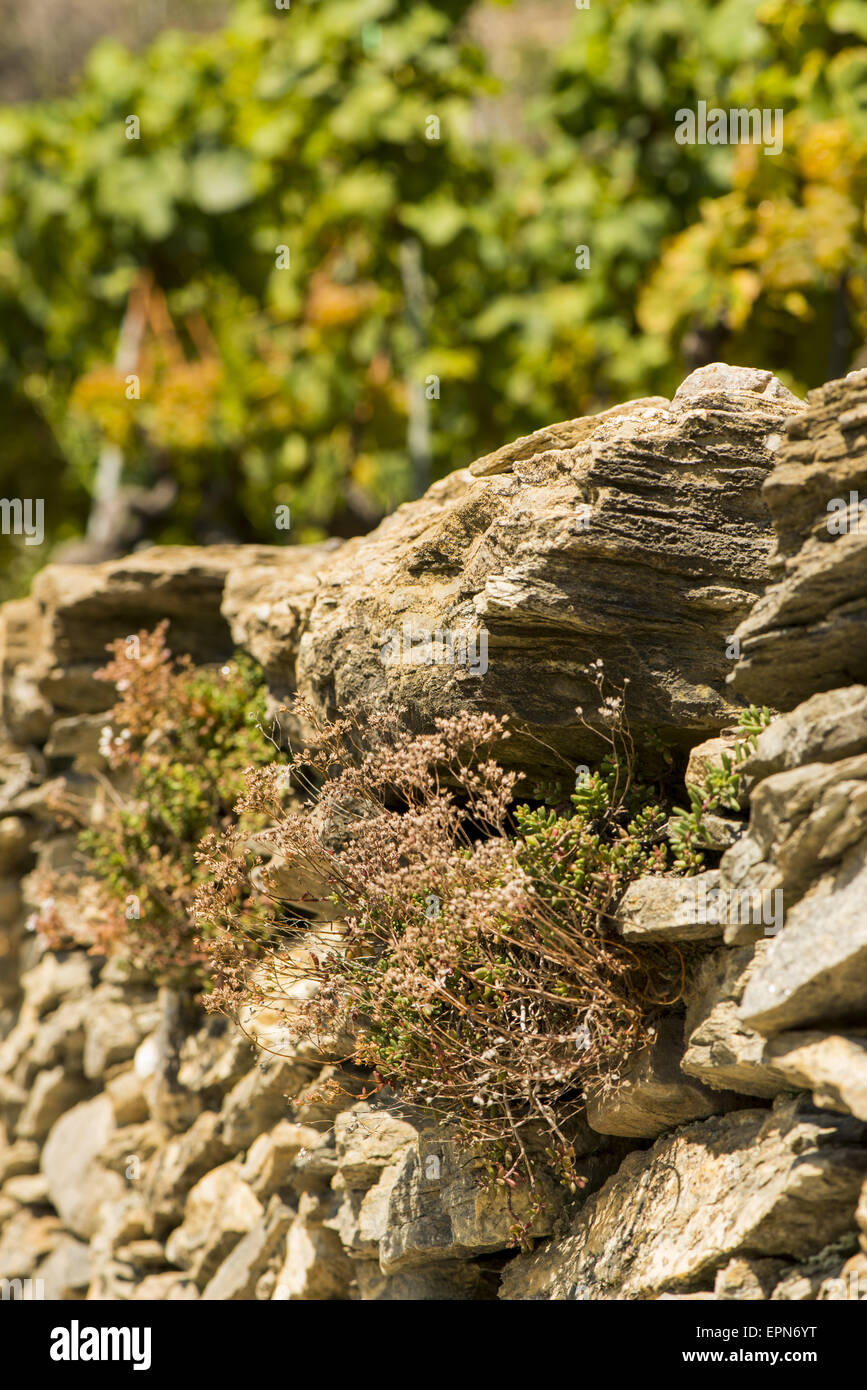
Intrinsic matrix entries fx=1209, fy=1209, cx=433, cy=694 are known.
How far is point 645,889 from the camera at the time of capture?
4203 millimetres

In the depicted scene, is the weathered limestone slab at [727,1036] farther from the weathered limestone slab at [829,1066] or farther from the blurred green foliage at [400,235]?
the blurred green foliage at [400,235]

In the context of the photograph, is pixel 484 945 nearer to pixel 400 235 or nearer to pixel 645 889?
pixel 645 889

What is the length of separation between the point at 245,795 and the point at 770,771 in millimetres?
2251

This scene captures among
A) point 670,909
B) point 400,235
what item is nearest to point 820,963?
point 670,909

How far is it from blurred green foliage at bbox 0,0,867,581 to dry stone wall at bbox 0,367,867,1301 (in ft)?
14.2

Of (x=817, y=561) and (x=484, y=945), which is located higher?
(x=817, y=561)

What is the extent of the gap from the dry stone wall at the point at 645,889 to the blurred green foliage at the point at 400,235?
4.33 m

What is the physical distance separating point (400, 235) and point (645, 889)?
8450mm

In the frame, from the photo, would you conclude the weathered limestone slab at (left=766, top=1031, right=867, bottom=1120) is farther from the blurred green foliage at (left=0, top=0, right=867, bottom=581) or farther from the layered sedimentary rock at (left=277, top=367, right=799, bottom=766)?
the blurred green foliage at (left=0, top=0, right=867, bottom=581)

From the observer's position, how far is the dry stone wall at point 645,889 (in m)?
3.59

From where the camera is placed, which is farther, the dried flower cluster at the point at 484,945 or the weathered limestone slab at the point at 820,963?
the dried flower cluster at the point at 484,945

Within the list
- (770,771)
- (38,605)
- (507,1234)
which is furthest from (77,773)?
(770,771)

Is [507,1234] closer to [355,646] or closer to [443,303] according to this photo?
[355,646]

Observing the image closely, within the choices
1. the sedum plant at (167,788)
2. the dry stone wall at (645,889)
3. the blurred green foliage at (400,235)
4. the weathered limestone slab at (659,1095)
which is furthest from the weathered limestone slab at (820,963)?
the blurred green foliage at (400,235)
